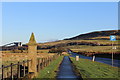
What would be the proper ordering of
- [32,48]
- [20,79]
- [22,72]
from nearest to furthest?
[20,79]
[22,72]
[32,48]

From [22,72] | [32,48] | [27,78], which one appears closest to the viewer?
[27,78]

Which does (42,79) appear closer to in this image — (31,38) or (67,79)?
(67,79)

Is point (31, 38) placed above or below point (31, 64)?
above

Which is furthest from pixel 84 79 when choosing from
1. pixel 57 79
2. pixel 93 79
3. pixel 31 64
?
pixel 31 64

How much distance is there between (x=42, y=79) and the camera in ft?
52.4

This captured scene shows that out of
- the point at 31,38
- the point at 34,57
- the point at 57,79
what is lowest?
the point at 57,79

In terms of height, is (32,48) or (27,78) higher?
(32,48)

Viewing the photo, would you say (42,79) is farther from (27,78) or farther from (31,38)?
(31,38)

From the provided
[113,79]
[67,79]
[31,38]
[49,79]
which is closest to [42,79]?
[49,79]

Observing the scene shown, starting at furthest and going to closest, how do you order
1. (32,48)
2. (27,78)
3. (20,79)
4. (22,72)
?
(32,48)
(22,72)
(27,78)
(20,79)

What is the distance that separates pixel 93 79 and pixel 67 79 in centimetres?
165

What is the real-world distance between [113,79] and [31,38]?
6010 mm

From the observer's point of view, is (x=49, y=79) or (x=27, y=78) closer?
(x=27, y=78)

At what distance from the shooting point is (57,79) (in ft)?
54.2
